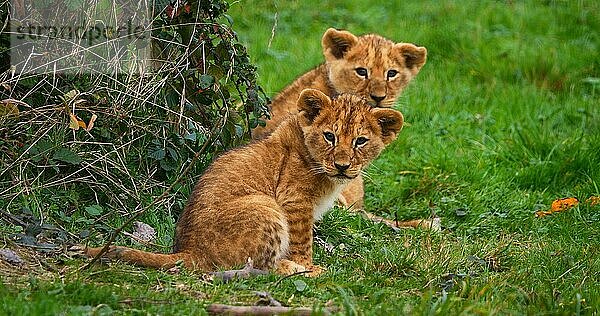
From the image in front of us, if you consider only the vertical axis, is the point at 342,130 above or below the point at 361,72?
above

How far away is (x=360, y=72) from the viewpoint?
8.77 m

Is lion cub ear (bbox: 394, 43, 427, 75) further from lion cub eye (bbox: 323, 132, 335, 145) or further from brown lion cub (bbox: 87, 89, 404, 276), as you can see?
lion cub eye (bbox: 323, 132, 335, 145)

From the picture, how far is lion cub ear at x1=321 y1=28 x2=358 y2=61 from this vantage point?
892 centimetres

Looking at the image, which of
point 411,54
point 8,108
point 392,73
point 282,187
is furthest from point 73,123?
point 411,54

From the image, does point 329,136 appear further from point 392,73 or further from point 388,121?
point 392,73

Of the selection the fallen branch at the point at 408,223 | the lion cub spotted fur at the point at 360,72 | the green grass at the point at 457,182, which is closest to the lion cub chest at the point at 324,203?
the green grass at the point at 457,182

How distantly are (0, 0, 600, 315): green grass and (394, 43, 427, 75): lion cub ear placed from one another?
36.0 inches

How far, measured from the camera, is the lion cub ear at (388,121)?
6.99 meters

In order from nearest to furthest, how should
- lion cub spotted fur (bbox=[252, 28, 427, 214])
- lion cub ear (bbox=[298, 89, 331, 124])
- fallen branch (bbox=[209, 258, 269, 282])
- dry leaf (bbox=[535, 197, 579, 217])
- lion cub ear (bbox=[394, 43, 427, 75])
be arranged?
fallen branch (bbox=[209, 258, 269, 282]) → lion cub ear (bbox=[298, 89, 331, 124]) → dry leaf (bbox=[535, 197, 579, 217]) → lion cub spotted fur (bbox=[252, 28, 427, 214]) → lion cub ear (bbox=[394, 43, 427, 75])

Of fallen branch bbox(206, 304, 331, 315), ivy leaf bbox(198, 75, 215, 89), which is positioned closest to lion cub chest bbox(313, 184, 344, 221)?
ivy leaf bbox(198, 75, 215, 89)

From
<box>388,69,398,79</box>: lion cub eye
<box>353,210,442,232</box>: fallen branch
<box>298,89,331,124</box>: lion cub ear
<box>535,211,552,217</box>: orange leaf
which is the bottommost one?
<box>535,211,552,217</box>: orange leaf

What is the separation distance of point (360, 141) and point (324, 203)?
49cm

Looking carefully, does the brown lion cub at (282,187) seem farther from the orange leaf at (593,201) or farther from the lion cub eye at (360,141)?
the orange leaf at (593,201)

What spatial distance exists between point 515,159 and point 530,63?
3073 millimetres
